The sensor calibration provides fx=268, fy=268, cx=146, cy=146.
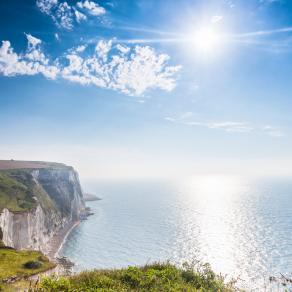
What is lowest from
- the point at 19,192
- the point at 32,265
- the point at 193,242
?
the point at 193,242

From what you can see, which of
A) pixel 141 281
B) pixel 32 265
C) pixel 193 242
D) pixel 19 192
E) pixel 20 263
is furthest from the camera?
pixel 193 242

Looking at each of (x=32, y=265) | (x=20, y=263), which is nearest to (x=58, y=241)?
(x=20, y=263)

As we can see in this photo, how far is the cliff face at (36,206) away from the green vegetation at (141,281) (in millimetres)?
81527

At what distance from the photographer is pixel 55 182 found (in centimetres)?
17238

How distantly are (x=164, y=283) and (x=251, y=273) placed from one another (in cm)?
8961

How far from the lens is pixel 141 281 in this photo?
12914 mm

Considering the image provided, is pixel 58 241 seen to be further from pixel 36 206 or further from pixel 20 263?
pixel 20 263

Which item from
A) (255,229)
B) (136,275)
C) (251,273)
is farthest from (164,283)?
(255,229)

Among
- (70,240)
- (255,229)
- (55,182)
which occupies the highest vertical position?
(55,182)

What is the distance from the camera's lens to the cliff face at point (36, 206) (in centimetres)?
9325

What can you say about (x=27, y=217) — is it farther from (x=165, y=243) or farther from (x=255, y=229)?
(x=255, y=229)

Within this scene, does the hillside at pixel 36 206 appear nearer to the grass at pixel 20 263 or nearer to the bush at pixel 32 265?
the grass at pixel 20 263

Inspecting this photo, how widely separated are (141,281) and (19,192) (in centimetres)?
12414

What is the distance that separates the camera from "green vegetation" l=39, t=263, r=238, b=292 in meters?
11.4
